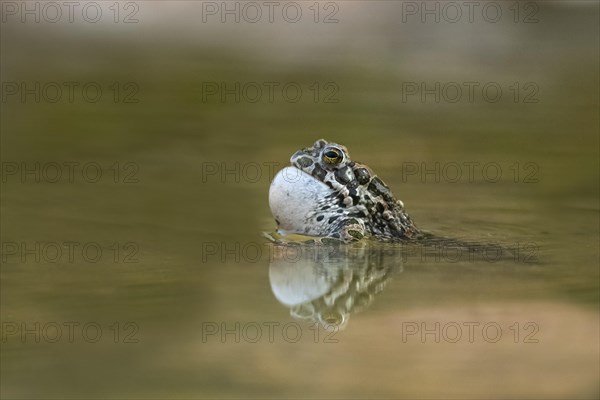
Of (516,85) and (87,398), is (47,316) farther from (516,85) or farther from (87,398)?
(516,85)

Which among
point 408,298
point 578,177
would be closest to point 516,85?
point 578,177

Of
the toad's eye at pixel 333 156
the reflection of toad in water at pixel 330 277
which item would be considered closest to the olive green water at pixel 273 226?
the reflection of toad in water at pixel 330 277

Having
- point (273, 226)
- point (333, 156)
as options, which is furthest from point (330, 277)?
point (273, 226)

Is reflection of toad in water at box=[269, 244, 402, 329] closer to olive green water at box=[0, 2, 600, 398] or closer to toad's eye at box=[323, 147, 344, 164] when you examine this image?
olive green water at box=[0, 2, 600, 398]

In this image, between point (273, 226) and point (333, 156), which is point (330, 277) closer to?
point (333, 156)

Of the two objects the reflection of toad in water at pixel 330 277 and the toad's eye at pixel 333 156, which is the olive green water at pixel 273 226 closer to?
the reflection of toad in water at pixel 330 277

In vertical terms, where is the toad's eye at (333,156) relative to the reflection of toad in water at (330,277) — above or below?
above
